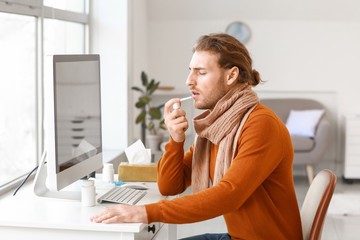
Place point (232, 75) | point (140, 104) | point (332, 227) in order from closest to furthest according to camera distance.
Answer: point (232, 75) < point (332, 227) < point (140, 104)

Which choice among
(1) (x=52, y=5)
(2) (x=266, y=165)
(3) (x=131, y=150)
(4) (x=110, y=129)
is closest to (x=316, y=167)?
(4) (x=110, y=129)

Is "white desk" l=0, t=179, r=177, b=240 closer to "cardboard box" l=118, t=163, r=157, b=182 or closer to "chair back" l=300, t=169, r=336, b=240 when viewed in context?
"cardboard box" l=118, t=163, r=157, b=182

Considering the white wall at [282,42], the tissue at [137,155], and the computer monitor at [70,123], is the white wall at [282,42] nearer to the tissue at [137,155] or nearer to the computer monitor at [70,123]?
the tissue at [137,155]

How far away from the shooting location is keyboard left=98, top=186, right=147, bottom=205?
6.31ft

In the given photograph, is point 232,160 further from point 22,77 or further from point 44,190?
point 22,77

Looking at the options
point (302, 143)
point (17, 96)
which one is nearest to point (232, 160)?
point (17, 96)

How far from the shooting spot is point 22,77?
125 inches

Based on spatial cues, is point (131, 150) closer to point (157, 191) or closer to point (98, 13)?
point (157, 191)

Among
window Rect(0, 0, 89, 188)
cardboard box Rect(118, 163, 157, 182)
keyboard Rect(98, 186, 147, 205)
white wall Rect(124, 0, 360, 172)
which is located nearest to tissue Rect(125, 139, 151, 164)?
cardboard box Rect(118, 163, 157, 182)

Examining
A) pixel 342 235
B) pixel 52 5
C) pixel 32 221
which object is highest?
pixel 52 5

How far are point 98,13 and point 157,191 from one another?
9.15 feet

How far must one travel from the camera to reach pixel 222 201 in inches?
65.6

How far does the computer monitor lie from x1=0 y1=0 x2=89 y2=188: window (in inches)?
34.1

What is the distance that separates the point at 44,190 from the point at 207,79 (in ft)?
2.45
